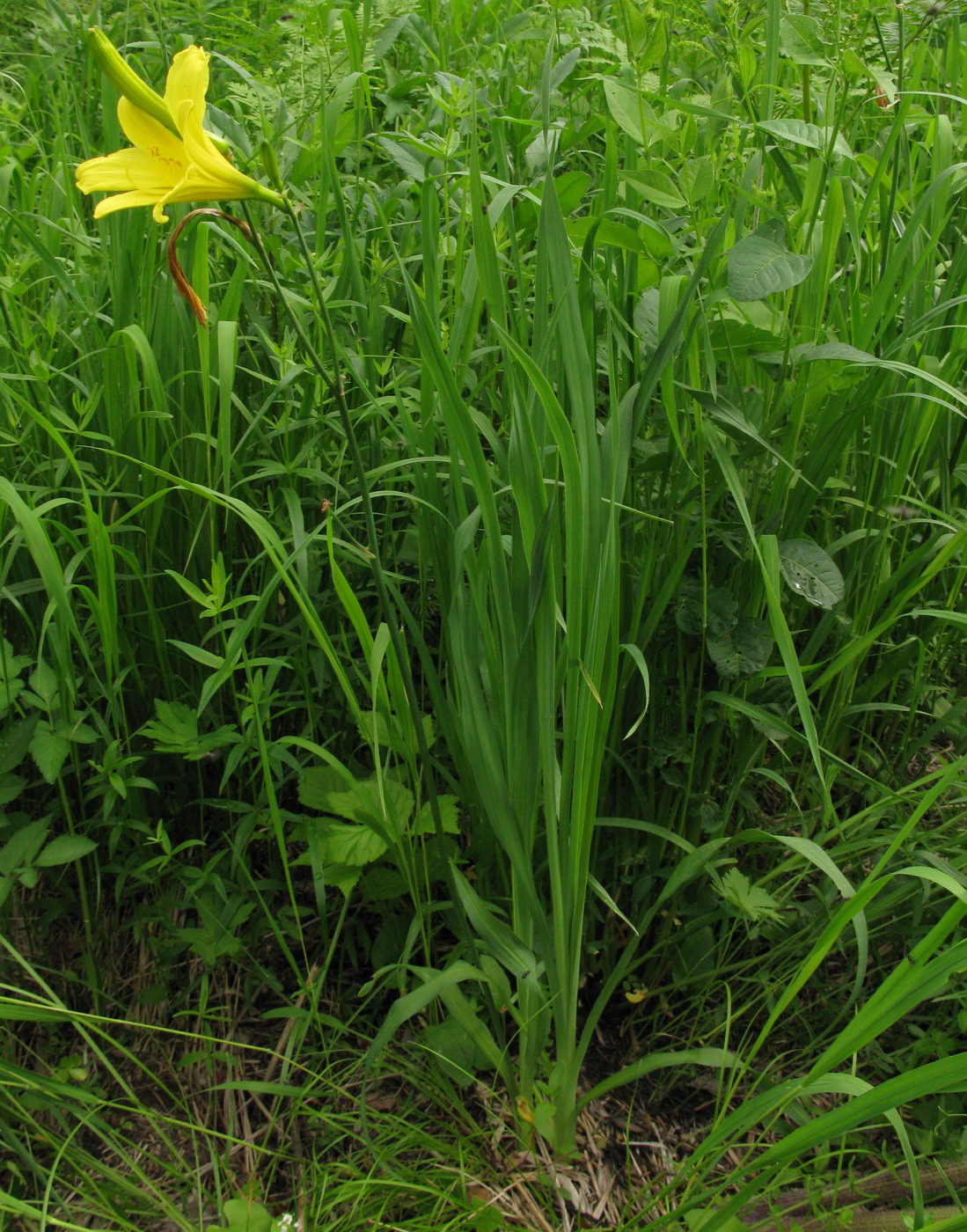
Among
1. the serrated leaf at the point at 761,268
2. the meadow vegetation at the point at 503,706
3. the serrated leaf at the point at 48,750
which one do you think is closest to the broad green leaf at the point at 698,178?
the meadow vegetation at the point at 503,706

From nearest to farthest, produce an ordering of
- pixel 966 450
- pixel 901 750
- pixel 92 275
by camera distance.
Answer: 1. pixel 901 750
2. pixel 966 450
3. pixel 92 275

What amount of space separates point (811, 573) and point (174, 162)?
2.89 ft

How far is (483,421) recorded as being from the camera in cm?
134

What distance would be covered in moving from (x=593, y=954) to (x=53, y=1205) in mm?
780

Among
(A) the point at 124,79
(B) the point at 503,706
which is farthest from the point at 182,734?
(A) the point at 124,79

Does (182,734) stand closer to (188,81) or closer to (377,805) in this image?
(377,805)

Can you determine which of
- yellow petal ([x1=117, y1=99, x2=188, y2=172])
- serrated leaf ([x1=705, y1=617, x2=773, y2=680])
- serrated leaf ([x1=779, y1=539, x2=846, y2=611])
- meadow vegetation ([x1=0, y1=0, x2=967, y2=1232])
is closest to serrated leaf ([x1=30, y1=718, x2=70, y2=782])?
meadow vegetation ([x1=0, y1=0, x2=967, y2=1232])

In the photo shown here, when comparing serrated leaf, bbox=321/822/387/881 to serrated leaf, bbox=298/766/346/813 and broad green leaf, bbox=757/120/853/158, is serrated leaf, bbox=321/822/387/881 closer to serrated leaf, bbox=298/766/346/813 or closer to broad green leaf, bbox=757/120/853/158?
serrated leaf, bbox=298/766/346/813

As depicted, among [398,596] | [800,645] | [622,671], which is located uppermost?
[398,596]

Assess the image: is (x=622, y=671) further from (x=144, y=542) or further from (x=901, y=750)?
(x=144, y=542)

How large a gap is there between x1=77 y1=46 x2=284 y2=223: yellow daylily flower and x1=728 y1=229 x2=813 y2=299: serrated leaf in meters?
0.54

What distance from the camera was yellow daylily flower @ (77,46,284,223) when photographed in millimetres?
879

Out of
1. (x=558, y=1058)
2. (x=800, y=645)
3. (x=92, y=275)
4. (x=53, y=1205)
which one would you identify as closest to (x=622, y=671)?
(x=800, y=645)

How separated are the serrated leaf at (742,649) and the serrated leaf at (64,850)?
857 millimetres
